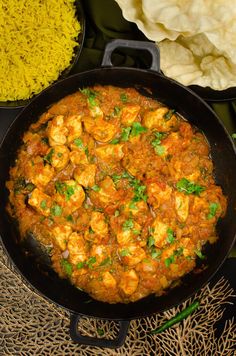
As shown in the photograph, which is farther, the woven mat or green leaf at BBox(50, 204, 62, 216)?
the woven mat

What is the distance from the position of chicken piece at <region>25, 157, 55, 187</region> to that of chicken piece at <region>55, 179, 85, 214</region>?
114 millimetres

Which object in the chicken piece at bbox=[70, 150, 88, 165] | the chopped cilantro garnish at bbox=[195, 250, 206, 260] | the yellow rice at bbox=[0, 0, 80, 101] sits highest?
the yellow rice at bbox=[0, 0, 80, 101]

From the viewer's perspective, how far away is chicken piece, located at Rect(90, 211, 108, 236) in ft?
13.5

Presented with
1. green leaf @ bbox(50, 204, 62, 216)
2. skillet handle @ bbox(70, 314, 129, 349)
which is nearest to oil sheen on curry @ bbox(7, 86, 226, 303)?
green leaf @ bbox(50, 204, 62, 216)

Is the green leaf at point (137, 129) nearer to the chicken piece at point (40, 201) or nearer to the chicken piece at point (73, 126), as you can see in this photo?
the chicken piece at point (73, 126)

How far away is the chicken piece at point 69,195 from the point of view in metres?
4.11

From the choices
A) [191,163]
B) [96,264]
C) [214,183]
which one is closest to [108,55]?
[191,163]

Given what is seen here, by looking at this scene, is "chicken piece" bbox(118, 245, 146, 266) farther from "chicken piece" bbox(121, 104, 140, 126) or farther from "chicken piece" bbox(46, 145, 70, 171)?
"chicken piece" bbox(121, 104, 140, 126)

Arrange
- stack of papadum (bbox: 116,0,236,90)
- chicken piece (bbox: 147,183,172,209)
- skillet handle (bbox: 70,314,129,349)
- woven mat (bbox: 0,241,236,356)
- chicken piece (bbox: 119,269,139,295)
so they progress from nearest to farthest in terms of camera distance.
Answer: stack of papadum (bbox: 116,0,236,90), skillet handle (bbox: 70,314,129,349), chicken piece (bbox: 147,183,172,209), chicken piece (bbox: 119,269,139,295), woven mat (bbox: 0,241,236,356)

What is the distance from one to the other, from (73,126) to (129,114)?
429 millimetres

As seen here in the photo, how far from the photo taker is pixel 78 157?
4184 millimetres

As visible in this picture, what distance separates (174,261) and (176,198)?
1.63ft

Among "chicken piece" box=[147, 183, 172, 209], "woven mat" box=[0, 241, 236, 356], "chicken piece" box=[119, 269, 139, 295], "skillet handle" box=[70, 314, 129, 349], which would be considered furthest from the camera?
Answer: "woven mat" box=[0, 241, 236, 356]

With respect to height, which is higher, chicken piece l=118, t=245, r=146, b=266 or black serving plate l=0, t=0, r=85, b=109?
black serving plate l=0, t=0, r=85, b=109
